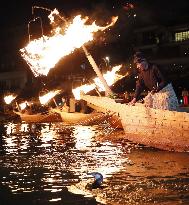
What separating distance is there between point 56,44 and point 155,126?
5476mm

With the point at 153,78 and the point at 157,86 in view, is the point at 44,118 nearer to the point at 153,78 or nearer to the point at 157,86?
the point at 153,78

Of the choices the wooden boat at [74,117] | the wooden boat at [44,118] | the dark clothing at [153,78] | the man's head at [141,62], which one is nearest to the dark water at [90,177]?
the dark clothing at [153,78]

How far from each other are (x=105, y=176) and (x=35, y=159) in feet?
11.8

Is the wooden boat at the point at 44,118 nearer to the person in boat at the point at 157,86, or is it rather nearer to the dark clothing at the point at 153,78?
the dark clothing at the point at 153,78

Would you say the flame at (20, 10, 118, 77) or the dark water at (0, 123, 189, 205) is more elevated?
the flame at (20, 10, 118, 77)

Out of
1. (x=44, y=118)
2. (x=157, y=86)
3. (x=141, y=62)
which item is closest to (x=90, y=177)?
(x=157, y=86)

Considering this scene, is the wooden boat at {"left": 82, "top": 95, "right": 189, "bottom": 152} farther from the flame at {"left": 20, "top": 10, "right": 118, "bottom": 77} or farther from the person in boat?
the flame at {"left": 20, "top": 10, "right": 118, "bottom": 77}

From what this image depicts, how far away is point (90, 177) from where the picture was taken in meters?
9.61

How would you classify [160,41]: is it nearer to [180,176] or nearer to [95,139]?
[95,139]

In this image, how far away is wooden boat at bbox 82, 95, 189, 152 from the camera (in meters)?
12.0

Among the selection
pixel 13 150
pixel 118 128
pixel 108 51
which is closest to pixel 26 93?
pixel 108 51

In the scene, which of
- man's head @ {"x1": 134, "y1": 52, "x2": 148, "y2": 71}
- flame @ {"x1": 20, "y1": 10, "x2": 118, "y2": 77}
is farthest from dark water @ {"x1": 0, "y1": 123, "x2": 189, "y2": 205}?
flame @ {"x1": 20, "y1": 10, "x2": 118, "y2": 77}

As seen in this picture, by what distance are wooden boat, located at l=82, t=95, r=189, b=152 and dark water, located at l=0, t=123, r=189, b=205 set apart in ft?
1.05

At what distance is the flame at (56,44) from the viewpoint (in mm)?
16125
